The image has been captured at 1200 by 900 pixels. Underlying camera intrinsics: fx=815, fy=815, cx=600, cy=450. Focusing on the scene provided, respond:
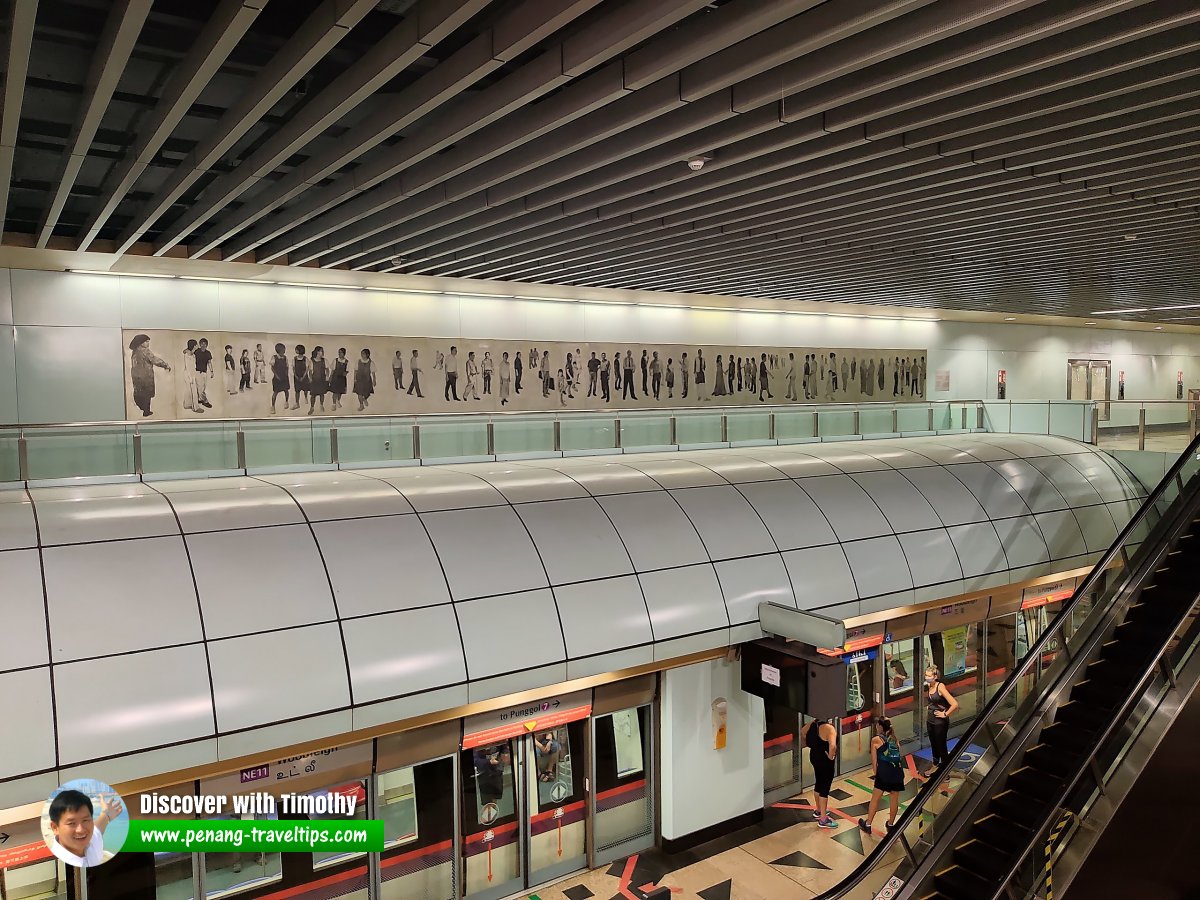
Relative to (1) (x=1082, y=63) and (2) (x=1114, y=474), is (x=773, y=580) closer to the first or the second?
(1) (x=1082, y=63)

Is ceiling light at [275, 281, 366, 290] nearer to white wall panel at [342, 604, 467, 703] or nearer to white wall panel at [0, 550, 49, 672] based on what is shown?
white wall panel at [0, 550, 49, 672]

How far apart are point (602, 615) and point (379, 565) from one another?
2.81m

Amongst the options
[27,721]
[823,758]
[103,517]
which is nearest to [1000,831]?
[823,758]

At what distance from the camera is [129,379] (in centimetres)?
1373

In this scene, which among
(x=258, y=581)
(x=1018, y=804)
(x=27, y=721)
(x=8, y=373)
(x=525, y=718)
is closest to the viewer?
(x=27, y=721)

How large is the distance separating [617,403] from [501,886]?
11.4 metres

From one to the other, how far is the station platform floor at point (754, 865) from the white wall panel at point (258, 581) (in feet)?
16.0

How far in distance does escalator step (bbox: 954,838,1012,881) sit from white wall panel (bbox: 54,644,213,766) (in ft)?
26.4

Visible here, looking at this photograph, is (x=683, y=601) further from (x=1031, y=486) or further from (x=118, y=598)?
(x=1031, y=486)

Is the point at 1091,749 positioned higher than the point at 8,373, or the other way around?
the point at 8,373

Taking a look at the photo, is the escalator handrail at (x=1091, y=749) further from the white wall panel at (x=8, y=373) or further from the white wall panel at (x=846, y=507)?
the white wall panel at (x=8, y=373)

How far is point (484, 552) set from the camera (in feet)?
33.2

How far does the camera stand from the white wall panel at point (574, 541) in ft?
34.4

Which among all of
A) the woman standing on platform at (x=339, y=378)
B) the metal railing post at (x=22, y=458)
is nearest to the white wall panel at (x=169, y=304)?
Result: the woman standing on platform at (x=339, y=378)
